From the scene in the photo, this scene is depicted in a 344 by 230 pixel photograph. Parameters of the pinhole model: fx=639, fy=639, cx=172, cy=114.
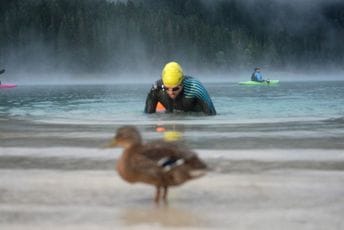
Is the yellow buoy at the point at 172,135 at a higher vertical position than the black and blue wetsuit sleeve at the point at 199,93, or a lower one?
lower

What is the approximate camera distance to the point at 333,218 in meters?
4.46

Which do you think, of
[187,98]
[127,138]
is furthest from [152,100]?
[127,138]

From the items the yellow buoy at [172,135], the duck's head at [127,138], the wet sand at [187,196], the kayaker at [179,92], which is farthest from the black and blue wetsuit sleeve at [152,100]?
the duck's head at [127,138]

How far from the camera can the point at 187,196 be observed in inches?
208

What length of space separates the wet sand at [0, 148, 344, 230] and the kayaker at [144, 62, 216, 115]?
8.05m

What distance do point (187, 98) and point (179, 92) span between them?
0.25 metres

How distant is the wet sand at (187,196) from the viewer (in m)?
4.43

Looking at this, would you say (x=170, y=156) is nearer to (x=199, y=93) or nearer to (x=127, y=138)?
(x=127, y=138)

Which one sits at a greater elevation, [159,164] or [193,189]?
[159,164]

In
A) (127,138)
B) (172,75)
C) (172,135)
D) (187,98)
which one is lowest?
(172,135)

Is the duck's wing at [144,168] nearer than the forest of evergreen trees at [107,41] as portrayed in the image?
Yes

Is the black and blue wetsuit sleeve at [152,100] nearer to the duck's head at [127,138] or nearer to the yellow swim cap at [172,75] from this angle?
the yellow swim cap at [172,75]

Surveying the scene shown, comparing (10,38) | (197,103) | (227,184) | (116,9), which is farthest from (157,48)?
(227,184)

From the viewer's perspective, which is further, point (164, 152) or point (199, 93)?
point (199, 93)
